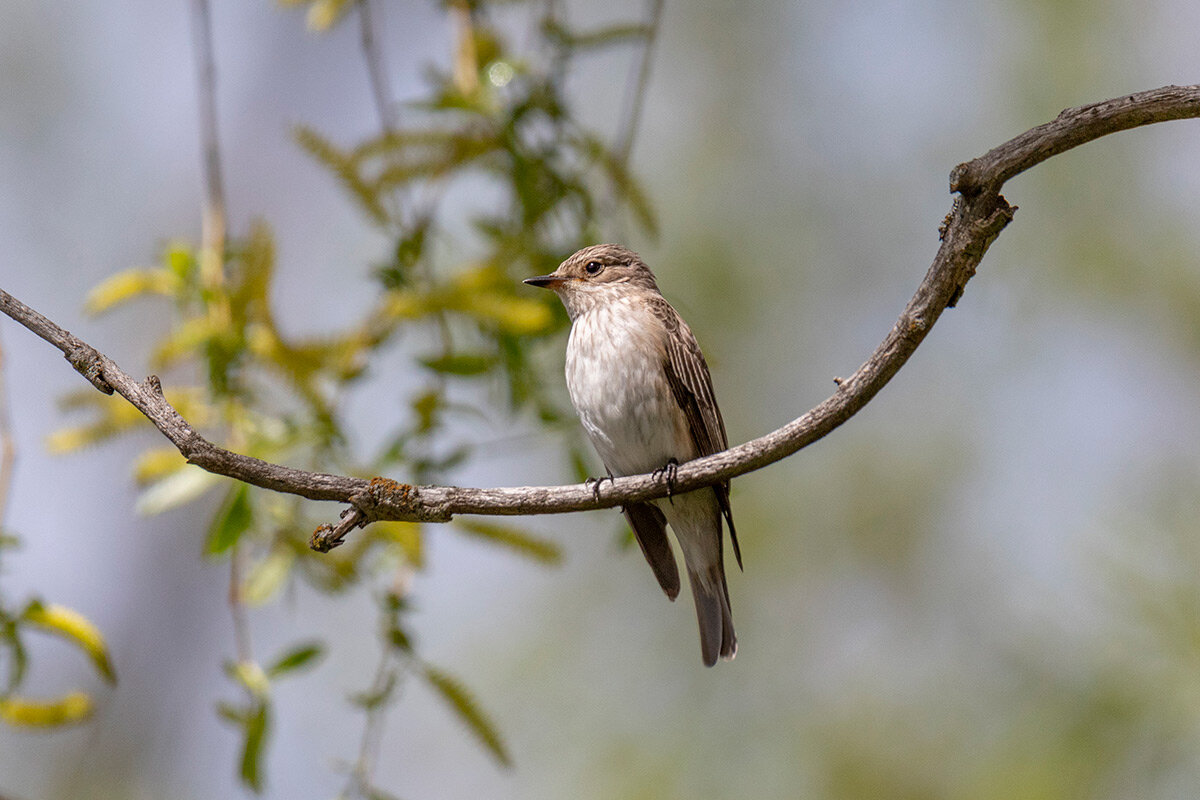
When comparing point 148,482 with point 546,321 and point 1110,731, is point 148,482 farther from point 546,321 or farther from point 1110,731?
point 1110,731

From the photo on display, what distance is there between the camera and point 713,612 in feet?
15.9

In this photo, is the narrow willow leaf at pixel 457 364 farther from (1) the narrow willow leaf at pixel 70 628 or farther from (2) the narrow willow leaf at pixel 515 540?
(1) the narrow willow leaf at pixel 70 628

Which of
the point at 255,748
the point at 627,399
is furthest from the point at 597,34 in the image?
the point at 255,748

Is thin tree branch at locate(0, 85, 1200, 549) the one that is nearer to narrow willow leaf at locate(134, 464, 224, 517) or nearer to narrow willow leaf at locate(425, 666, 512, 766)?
narrow willow leaf at locate(425, 666, 512, 766)

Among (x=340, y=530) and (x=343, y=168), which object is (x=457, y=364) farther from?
(x=340, y=530)

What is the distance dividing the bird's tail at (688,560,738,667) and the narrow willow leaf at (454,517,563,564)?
119 cm

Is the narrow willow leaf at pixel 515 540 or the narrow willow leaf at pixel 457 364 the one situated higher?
the narrow willow leaf at pixel 457 364

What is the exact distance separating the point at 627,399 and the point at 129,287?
1976 mm

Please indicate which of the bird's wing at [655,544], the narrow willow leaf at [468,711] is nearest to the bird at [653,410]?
the bird's wing at [655,544]

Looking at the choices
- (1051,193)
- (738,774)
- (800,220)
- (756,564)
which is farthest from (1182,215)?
(738,774)

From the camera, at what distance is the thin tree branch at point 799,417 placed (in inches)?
91.9

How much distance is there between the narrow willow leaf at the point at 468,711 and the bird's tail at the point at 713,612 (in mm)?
1302

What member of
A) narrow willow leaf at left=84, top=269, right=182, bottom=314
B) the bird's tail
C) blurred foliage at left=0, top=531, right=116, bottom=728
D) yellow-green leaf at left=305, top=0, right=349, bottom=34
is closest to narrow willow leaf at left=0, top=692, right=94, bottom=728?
blurred foliage at left=0, top=531, right=116, bottom=728

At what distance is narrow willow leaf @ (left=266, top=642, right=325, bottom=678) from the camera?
153 inches
